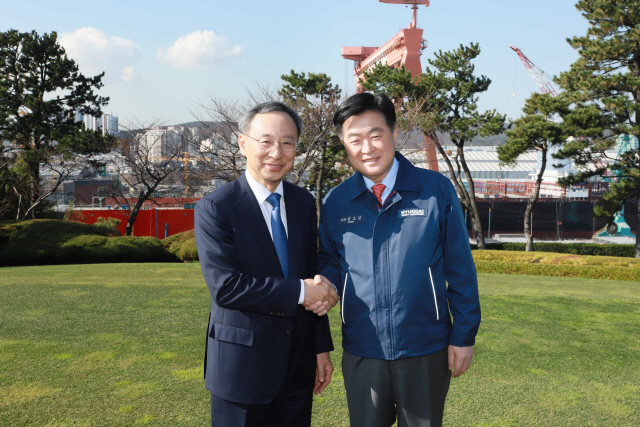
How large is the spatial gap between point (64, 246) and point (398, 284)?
13.0 m

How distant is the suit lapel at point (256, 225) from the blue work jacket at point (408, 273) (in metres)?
0.33

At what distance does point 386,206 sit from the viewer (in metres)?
2.15

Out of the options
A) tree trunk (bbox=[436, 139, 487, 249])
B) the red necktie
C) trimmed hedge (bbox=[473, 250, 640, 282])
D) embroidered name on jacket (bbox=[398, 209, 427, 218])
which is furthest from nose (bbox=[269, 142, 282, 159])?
tree trunk (bbox=[436, 139, 487, 249])

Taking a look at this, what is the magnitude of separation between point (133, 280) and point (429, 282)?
7.68 m

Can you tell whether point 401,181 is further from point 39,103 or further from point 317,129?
point 39,103

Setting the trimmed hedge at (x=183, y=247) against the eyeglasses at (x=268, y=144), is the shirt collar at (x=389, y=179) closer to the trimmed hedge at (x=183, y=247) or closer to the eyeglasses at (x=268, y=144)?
the eyeglasses at (x=268, y=144)

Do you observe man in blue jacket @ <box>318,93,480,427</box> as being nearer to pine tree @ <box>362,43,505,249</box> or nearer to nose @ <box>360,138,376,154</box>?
nose @ <box>360,138,376,154</box>

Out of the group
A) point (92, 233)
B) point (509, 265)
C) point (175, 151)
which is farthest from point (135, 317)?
point (175, 151)

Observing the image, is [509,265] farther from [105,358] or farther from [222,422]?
[222,422]

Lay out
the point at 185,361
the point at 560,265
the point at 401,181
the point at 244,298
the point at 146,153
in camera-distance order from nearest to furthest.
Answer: the point at 244,298, the point at 401,181, the point at 185,361, the point at 560,265, the point at 146,153

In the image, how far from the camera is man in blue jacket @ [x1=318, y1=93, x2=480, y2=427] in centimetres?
209

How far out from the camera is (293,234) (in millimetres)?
2156

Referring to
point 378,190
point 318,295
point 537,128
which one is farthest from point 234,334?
point 537,128

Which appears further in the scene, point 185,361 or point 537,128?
point 537,128
